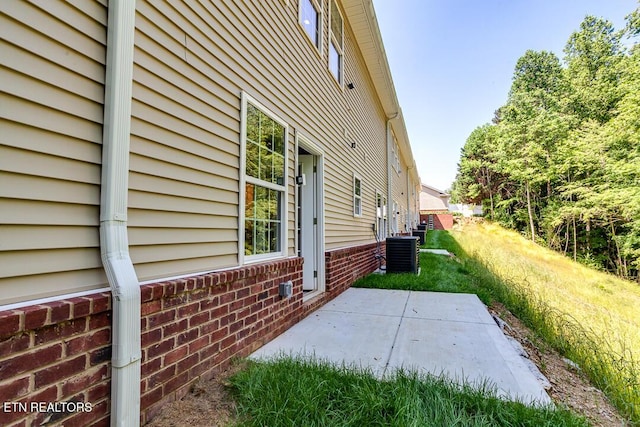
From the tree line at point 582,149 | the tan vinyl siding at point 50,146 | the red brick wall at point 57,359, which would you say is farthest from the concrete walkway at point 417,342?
the tree line at point 582,149

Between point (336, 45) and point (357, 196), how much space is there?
309 centimetres

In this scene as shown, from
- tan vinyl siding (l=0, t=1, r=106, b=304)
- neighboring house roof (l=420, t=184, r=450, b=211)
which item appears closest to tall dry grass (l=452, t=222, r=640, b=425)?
tan vinyl siding (l=0, t=1, r=106, b=304)

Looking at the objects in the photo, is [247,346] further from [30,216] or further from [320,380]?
[30,216]

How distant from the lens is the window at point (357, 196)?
702 centimetres

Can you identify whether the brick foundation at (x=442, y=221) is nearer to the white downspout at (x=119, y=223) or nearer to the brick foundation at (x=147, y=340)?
the brick foundation at (x=147, y=340)

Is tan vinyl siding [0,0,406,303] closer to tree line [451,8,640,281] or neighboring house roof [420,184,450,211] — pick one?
tree line [451,8,640,281]

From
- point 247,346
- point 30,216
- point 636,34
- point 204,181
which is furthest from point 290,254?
point 636,34

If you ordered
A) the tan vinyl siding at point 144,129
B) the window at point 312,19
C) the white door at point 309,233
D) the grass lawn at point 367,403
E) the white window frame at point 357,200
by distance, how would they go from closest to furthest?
the tan vinyl siding at point 144,129 → the grass lawn at point 367,403 → the window at point 312,19 → the white door at point 309,233 → the white window frame at point 357,200

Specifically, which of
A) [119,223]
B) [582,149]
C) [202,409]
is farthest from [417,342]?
[582,149]

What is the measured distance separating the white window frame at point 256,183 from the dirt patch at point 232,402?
1002 millimetres

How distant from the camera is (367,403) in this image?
2.00 meters

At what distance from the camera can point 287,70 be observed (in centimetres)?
397

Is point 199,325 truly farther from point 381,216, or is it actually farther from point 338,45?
point 381,216

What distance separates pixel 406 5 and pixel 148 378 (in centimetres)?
1152
